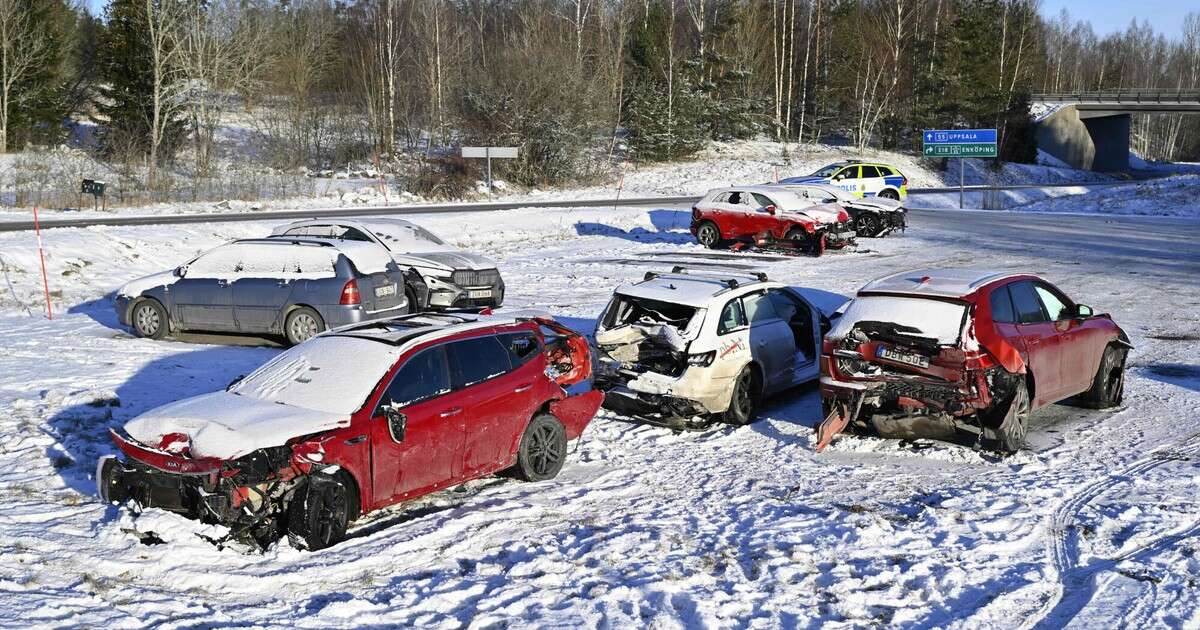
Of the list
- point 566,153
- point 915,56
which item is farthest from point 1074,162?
point 566,153

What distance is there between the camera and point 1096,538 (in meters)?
7.75

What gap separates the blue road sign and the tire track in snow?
3693cm

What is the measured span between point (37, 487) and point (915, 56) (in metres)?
70.6

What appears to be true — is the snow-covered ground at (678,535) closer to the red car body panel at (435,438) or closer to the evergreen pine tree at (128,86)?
the red car body panel at (435,438)

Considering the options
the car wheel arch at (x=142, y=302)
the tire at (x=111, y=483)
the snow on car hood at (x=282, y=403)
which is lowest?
the tire at (x=111, y=483)

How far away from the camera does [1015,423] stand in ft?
32.3

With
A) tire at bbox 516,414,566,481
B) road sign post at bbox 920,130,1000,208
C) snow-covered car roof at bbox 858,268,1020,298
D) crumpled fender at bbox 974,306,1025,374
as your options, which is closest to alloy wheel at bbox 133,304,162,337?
tire at bbox 516,414,566,481

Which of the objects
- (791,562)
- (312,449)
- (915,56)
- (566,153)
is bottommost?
(791,562)

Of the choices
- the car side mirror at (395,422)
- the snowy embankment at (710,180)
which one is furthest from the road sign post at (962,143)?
the car side mirror at (395,422)

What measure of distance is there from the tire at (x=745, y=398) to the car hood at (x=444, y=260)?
7.61 m

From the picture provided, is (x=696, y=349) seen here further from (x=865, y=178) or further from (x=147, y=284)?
(x=865, y=178)

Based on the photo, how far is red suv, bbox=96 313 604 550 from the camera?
7.27 meters

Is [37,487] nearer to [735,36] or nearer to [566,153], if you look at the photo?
[566,153]

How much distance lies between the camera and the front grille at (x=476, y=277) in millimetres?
17734
